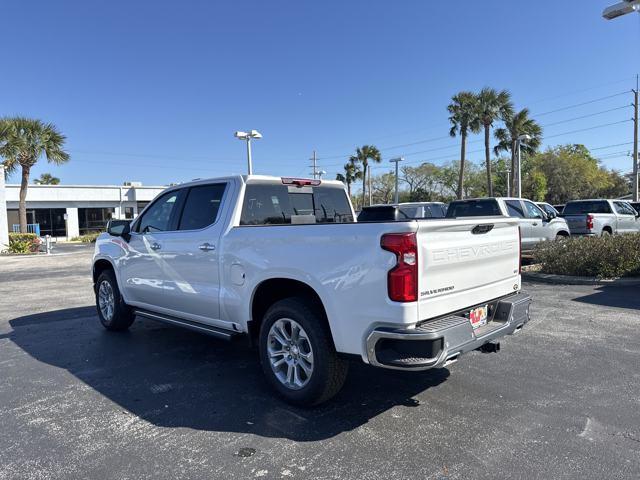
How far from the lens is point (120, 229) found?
6.23 meters

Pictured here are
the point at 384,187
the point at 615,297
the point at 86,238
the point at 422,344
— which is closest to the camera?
the point at 422,344

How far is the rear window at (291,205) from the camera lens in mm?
4887

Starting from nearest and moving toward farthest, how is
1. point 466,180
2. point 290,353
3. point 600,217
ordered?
point 290,353
point 600,217
point 466,180

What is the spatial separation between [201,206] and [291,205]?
97 cm

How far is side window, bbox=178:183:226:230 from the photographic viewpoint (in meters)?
4.96

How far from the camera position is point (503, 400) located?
403 centimetres

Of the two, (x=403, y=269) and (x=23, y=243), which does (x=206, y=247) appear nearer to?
(x=403, y=269)

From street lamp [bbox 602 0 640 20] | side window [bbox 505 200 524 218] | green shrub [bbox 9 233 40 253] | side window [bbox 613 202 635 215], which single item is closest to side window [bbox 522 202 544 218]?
side window [bbox 505 200 524 218]

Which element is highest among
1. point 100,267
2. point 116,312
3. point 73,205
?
point 73,205

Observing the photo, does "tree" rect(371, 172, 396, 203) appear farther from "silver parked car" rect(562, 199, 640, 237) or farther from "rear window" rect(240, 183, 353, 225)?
"rear window" rect(240, 183, 353, 225)

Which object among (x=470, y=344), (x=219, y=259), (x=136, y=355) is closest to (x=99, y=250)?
(x=136, y=355)

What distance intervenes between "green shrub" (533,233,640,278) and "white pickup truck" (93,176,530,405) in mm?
6641

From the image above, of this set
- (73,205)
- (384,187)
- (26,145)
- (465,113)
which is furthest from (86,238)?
(384,187)

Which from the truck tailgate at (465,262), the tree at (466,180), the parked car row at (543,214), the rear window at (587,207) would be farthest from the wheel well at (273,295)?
the tree at (466,180)
